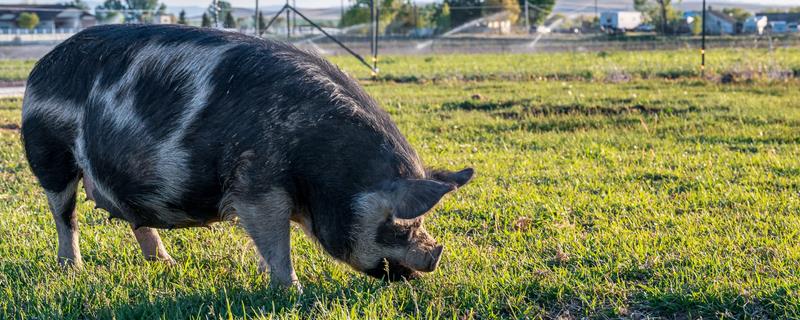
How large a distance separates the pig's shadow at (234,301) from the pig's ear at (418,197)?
0.50m

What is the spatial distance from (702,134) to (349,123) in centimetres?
659

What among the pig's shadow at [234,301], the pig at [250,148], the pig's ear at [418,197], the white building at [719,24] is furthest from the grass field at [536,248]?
the white building at [719,24]

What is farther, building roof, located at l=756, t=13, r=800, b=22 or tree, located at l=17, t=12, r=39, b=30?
building roof, located at l=756, t=13, r=800, b=22

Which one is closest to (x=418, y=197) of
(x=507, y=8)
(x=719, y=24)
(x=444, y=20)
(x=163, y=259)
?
(x=163, y=259)

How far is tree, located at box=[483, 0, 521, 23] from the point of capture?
7312 centimetres

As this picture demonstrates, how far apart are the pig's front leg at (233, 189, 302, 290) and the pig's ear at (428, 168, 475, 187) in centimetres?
70

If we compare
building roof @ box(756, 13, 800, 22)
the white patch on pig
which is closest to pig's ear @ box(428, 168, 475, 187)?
the white patch on pig

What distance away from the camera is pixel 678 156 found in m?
8.17

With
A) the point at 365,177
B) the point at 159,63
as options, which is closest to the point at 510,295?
the point at 365,177

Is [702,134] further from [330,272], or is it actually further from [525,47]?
[525,47]

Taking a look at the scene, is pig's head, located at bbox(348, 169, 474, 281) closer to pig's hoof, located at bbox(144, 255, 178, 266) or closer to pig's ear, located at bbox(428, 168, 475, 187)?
pig's ear, located at bbox(428, 168, 475, 187)

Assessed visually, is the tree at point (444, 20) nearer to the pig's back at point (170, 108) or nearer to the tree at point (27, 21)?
the tree at point (27, 21)

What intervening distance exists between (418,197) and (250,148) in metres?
0.80

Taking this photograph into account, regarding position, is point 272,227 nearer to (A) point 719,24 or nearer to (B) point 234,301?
(B) point 234,301
